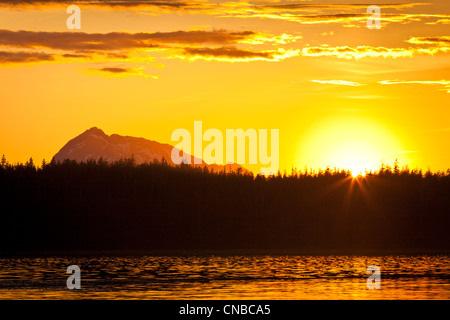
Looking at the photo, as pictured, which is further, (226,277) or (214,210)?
(214,210)

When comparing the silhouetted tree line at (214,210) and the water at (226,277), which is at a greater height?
the silhouetted tree line at (214,210)

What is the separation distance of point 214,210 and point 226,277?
4371 centimetres

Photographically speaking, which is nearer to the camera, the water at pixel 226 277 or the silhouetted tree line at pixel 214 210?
the water at pixel 226 277

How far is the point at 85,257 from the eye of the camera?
90.8 m

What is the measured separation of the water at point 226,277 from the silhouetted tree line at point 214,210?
49.8 ft

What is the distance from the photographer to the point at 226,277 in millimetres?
65062

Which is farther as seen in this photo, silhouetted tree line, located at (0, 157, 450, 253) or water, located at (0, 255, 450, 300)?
silhouetted tree line, located at (0, 157, 450, 253)

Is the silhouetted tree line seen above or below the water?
above

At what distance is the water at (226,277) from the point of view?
52.8 m

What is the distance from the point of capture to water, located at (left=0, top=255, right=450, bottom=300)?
173 ft

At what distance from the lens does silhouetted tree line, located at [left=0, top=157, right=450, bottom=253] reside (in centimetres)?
10412

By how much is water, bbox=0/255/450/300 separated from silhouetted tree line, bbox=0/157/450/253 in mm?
15193

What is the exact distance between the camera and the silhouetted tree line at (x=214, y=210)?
104 metres
